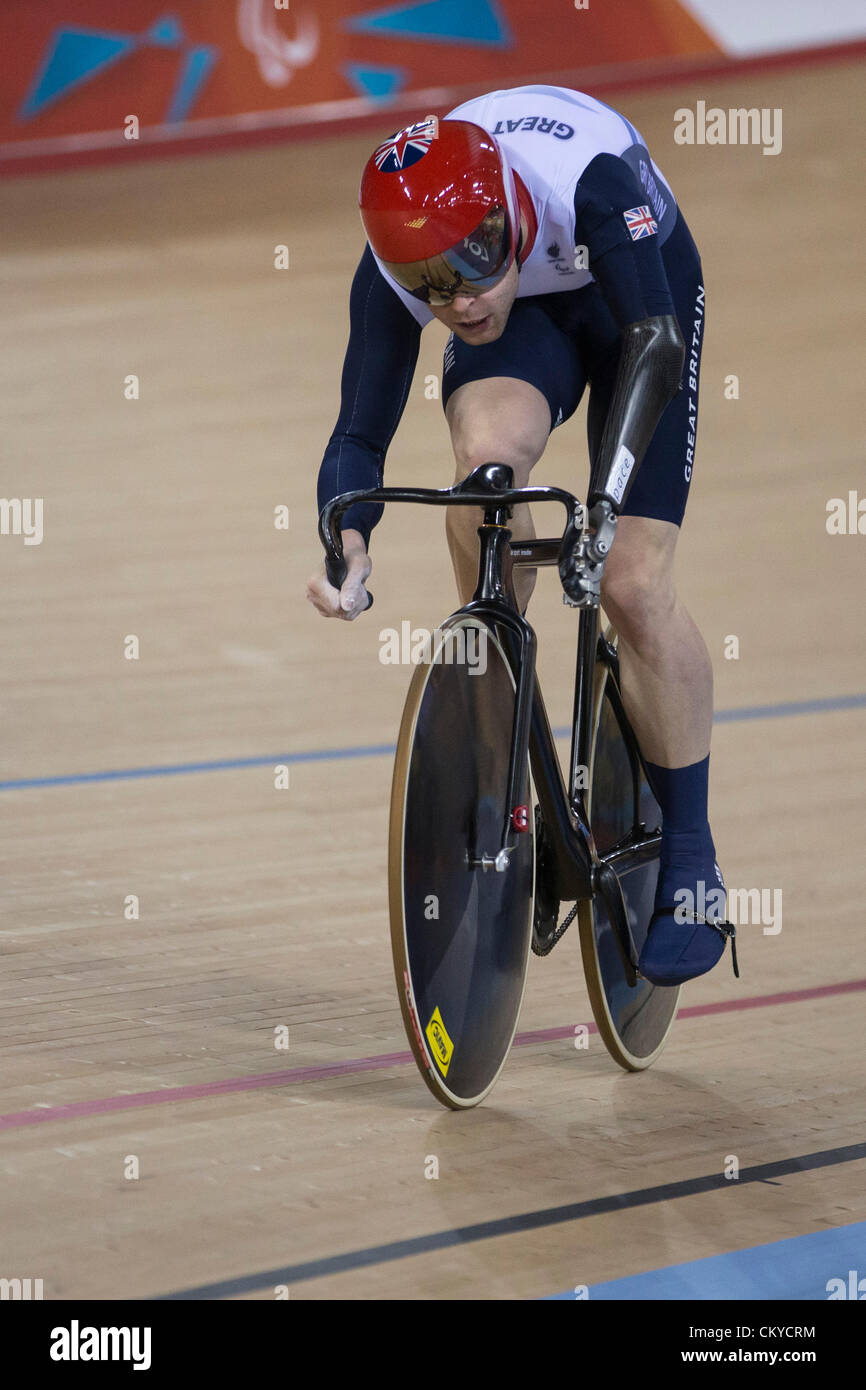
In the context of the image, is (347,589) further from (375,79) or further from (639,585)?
(375,79)

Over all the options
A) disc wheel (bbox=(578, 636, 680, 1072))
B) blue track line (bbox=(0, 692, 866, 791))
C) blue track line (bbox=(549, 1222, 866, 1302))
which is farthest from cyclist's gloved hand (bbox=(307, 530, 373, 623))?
blue track line (bbox=(0, 692, 866, 791))

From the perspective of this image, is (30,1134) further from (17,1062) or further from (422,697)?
(422,697)

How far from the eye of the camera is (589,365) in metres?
2.29

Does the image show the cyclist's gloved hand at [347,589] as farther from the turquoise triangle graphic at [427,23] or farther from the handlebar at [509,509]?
the turquoise triangle graphic at [427,23]

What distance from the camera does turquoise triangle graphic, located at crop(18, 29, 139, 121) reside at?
378 inches

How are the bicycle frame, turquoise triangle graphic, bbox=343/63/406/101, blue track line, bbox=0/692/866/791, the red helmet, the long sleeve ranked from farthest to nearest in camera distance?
turquoise triangle graphic, bbox=343/63/406/101
blue track line, bbox=0/692/866/791
the long sleeve
the bicycle frame
the red helmet

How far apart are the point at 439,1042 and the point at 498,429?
726mm

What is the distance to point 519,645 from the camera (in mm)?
2104

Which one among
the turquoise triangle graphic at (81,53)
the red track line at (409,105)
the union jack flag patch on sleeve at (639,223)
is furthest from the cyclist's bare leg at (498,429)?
the turquoise triangle graphic at (81,53)

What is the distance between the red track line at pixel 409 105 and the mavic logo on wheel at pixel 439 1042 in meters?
8.04

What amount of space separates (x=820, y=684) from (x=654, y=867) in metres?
2.10

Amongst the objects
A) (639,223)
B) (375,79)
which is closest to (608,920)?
(639,223)

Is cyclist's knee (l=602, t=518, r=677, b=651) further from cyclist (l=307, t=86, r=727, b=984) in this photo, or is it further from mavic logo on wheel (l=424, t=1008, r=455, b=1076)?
mavic logo on wheel (l=424, t=1008, r=455, b=1076)

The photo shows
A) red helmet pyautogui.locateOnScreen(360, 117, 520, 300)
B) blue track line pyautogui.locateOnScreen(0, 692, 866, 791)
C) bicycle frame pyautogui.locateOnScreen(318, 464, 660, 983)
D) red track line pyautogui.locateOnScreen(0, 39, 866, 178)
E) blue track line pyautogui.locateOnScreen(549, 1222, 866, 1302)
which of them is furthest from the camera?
red track line pyautogui.locateOnScreen(0, 39, 866, 178)
